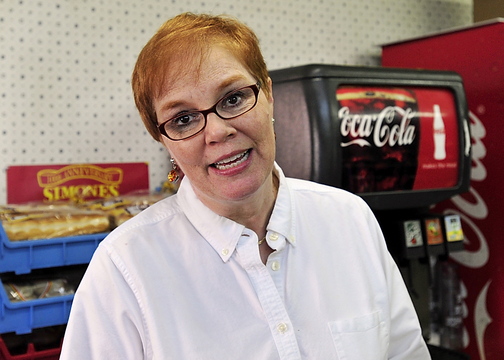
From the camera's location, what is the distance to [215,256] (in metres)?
1.25

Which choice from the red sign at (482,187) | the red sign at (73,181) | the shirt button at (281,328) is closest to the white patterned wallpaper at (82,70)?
the red sign at (73,181)

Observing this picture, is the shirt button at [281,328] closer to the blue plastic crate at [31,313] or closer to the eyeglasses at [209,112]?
Result: the eyeglasses at [209,112]

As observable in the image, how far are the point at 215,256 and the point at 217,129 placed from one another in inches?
11.7

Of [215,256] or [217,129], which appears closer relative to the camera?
[217,129]

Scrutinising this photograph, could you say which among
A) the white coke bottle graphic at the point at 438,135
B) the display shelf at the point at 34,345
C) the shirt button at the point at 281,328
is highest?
the white coke bottle graphic at the point at 438,135

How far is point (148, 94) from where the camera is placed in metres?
1.22

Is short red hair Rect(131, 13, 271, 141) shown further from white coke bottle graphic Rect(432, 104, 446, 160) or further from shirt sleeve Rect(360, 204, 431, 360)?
white coke bottle graphic Rect(432, 104, 446, 160)

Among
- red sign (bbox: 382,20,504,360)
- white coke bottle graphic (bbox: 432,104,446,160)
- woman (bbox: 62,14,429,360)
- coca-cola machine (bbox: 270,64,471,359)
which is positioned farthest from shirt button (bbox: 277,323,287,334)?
red sign (bbox: 382,20,504,360)

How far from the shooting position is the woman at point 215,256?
A: 45.2 inches

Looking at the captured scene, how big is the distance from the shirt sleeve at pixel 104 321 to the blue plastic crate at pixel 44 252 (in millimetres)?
398

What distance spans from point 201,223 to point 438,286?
145 cm

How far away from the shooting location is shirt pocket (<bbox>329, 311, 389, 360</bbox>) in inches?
50.3

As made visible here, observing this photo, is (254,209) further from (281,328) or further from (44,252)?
(44,252)

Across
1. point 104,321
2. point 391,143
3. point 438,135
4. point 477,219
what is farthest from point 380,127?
point 104,321
